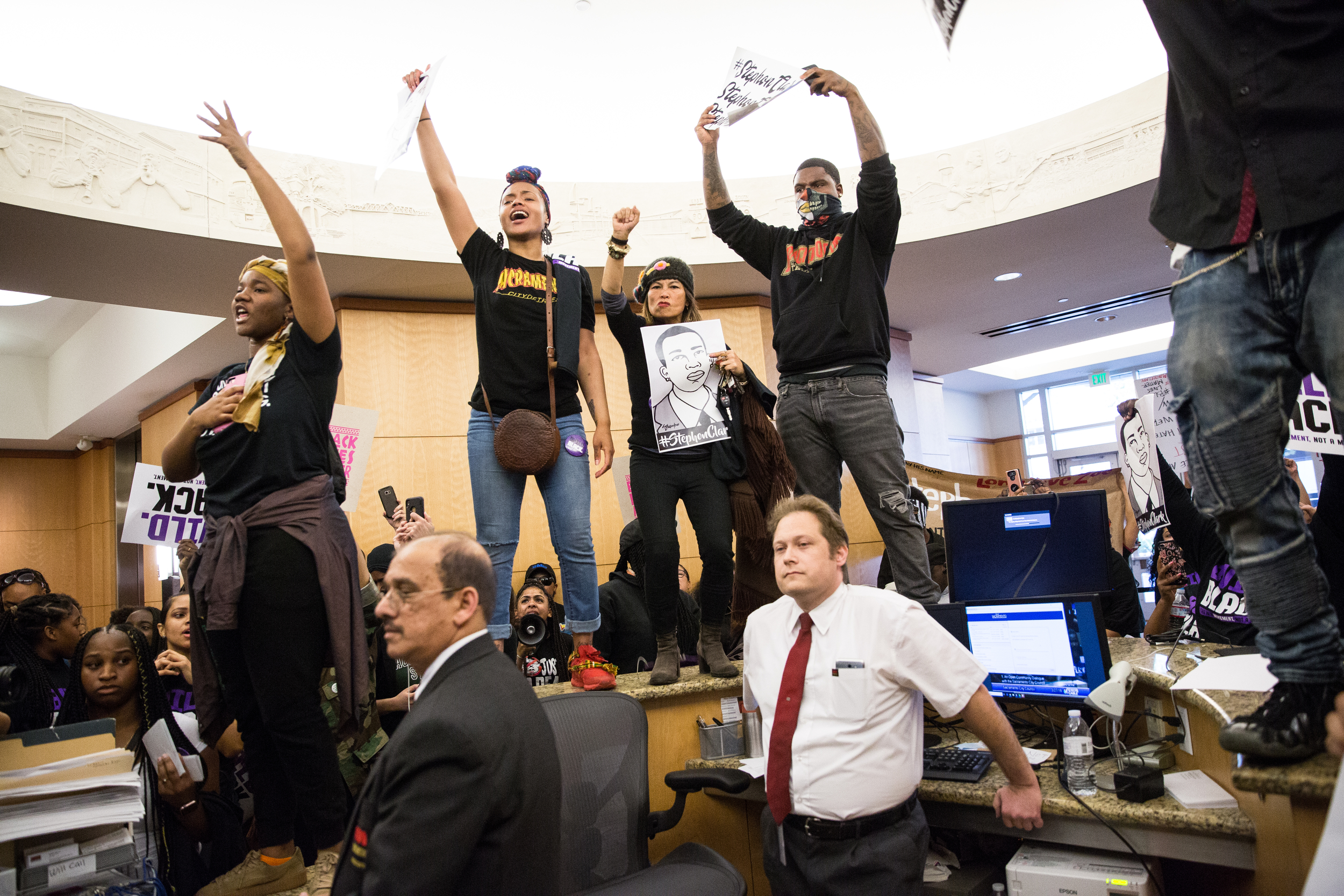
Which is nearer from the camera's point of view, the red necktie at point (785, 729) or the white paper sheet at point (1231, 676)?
the white paper sheet at point (1231, 676)

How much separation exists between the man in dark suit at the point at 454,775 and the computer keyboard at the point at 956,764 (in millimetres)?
1587

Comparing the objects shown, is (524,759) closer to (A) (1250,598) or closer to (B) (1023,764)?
(A) (1250,598)

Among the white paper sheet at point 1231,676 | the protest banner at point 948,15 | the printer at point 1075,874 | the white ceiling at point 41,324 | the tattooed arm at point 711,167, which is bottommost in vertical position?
the printer at point 1075,874

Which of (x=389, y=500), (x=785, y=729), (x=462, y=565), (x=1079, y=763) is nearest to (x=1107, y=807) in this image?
→ (x=1079, y=763)

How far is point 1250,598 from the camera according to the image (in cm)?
130

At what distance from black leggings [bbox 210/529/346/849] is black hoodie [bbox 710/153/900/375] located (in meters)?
1.74

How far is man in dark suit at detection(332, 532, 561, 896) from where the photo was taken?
1.41m

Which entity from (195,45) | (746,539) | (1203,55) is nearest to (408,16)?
(195,45)

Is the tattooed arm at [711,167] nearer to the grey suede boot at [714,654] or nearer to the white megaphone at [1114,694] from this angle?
the grey suede boot at [714,654]

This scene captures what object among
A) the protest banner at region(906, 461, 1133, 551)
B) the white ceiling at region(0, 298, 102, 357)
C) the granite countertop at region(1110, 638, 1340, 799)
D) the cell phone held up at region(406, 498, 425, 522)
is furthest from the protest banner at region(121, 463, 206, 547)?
the white ceiling at region(0, 298, 102, 357)

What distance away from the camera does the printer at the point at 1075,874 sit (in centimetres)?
229

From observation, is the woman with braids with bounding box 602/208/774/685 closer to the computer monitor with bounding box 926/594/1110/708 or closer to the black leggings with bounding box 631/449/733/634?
the black leggings with bounding box 631/449/733/634

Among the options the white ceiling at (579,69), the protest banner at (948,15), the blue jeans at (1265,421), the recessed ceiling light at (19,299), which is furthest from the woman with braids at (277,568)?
the recessed ceiling light at (19,299)

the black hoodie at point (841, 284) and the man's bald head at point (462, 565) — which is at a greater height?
the black hoodie at point (841, 284)
